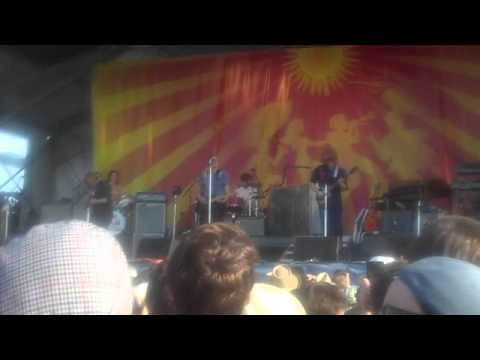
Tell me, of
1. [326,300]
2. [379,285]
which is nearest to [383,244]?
[326,300]

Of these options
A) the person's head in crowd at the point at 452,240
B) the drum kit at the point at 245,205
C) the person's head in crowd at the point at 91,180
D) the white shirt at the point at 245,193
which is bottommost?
the person's head in crowd at the point at 452,240

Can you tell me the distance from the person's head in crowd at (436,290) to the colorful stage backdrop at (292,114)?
7372 mm

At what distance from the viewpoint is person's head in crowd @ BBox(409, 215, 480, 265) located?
1161 millimetres

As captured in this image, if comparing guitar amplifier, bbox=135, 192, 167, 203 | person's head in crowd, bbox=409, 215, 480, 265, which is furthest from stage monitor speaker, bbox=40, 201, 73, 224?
person's head in crowd, bbox=409, 215, 480, 265

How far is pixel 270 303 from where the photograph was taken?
→ 1.02m

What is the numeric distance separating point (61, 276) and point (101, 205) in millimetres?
6994

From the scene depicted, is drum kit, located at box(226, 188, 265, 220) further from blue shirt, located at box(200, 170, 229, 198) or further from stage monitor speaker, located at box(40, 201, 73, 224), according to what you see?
stage monitor speaker, located at box(40, 201, 73, 224)

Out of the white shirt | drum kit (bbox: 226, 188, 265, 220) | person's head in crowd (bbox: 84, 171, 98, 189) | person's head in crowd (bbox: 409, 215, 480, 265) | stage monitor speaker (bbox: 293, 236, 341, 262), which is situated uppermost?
person's head in crowd (bbox: 84, 171, 98, 189)

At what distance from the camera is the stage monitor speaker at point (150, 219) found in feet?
22.8

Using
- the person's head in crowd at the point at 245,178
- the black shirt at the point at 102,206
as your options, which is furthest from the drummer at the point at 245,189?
the black shirt at the point at 102,206

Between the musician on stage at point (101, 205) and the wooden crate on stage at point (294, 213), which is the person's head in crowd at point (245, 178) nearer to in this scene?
the wooden crate on stage at point (294, 213)

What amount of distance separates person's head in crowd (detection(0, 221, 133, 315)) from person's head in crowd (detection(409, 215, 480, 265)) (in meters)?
0.81

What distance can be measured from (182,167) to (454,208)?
485 centimetres
